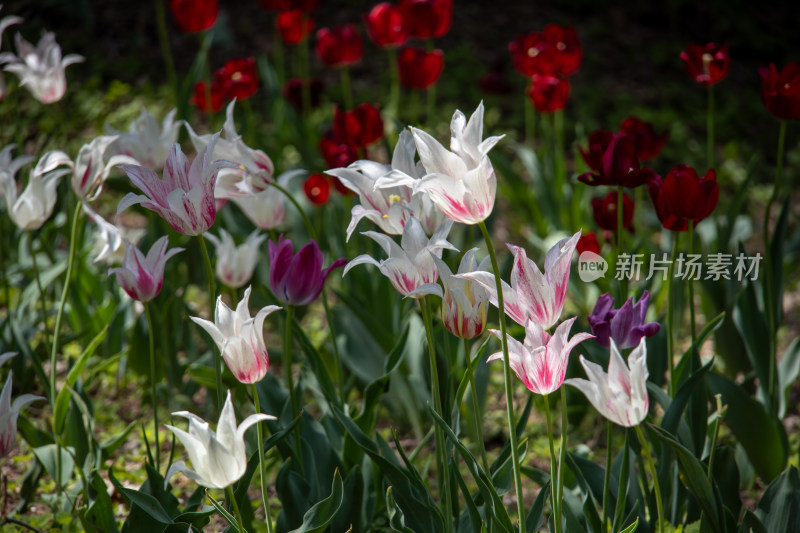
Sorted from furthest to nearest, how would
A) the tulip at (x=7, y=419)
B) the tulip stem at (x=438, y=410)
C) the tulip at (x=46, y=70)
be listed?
the tulip at (x=46, y=70)
the tulip at (x=7, y=419)
the tulip stem at (x=438, y=410)

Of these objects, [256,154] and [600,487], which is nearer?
[600,487]

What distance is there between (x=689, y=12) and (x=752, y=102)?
4.61 feet

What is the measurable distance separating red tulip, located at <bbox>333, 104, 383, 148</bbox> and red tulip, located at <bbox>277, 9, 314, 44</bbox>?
4.35ft

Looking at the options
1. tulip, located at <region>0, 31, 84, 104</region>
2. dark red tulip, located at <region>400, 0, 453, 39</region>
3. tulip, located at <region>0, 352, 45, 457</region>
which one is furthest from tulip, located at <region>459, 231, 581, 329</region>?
dark red tulip, located at <region>400, 0, 453, 39</region>

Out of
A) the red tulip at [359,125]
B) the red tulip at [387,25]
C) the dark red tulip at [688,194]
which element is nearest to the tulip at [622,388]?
the dark red tulip at [688,194]

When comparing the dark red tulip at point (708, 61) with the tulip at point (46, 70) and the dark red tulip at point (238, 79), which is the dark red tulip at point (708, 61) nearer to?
the dark red tulip at point (238, 79)

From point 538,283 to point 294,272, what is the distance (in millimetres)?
534

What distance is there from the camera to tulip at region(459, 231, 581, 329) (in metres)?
1.18

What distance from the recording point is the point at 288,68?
533 cm

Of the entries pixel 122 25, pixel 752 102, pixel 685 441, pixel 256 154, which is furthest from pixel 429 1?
pixel 122 25

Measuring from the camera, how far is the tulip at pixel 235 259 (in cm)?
216

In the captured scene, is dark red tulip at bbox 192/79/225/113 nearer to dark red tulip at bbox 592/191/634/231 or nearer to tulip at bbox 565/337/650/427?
dark red tulip at bbox 592/191/634/231

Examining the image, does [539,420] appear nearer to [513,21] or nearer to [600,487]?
[600,487]

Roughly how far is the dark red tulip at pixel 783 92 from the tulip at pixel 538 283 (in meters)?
1.00
